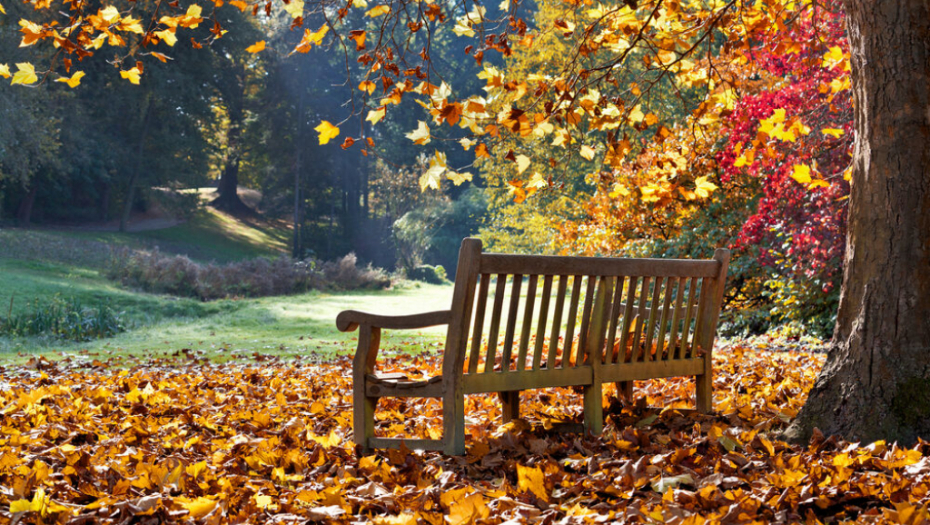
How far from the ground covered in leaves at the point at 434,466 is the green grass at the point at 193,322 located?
15.8 ft

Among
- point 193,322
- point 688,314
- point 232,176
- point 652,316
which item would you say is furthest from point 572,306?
point 232,176

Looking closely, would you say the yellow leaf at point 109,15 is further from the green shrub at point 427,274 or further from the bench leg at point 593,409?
the green shrub at point 427,274

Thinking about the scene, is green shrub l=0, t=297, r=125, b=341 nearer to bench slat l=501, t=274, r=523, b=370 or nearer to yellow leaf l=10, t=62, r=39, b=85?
yellow leaf l=10, t=62, r=39, b=85

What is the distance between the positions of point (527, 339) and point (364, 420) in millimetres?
850

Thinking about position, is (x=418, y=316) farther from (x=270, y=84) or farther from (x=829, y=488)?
(x=270, y=84)

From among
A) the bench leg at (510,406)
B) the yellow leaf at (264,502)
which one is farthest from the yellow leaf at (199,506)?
the bench leg at (510,406)

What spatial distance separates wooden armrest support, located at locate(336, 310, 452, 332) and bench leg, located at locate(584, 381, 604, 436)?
88 cm

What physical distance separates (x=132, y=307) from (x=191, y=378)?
8643 millimetres

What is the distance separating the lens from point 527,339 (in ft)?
12.0

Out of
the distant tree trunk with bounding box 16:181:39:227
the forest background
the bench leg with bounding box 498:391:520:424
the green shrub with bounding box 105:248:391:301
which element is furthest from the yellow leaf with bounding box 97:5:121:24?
the distant tree trunk with bounding box 16:181:39:227

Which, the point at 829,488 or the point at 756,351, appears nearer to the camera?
the point at 829,488

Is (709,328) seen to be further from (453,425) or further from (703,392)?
(453,425)

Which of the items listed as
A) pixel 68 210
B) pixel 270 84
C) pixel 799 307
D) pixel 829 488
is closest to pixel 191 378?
pixel 829 488

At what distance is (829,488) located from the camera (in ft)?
8.24
